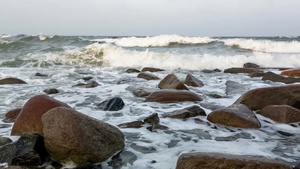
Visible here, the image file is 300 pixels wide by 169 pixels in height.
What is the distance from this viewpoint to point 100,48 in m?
13.4

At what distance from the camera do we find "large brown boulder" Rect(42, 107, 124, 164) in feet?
7.32

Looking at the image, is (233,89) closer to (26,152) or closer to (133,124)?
(133,124)

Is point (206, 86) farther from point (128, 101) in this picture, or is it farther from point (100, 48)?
point (100, 48)

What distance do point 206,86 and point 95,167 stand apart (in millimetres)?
4196

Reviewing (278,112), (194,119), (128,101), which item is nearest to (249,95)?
(278,112)

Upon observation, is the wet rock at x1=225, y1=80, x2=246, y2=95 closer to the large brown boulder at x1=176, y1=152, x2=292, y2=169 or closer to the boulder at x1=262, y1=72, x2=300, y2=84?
the boulder at x1=262, y1=72, x2=300, y2=84

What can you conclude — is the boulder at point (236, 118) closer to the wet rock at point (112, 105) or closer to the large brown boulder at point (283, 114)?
the large brown boulder at point (283, 114)

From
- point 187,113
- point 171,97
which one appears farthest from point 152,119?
point 171,97

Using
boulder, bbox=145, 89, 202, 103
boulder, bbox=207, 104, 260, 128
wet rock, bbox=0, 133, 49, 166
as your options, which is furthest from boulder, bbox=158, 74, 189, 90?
wet rock, bbox=0, 133, 49, 166

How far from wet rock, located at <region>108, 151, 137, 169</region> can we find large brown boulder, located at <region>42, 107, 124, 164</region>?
62 millimetres

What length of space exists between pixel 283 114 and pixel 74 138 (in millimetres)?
2379

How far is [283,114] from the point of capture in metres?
3.32

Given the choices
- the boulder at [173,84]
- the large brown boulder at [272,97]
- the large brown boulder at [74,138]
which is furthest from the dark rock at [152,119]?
the boulder at [173,84]

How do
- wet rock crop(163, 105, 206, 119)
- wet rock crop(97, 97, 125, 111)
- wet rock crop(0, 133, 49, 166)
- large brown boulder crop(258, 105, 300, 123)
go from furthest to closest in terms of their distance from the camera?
wet rock crop(97, 97, 125, 111), wet rock crop(163, 105, 206, 119), large brown boulder crop(258, 105, 300, 123), wet rock crop(0, 133, 49, 166)
